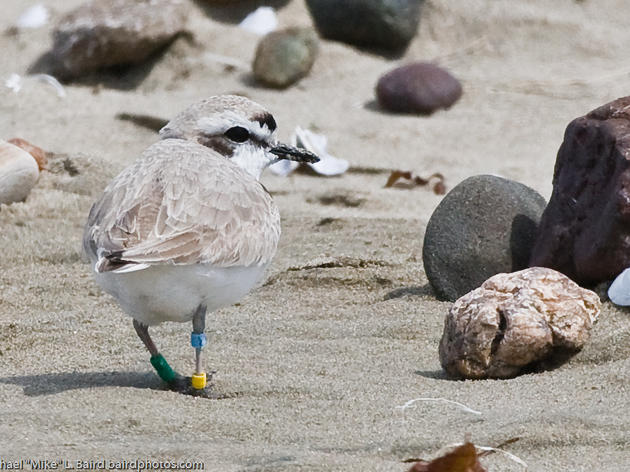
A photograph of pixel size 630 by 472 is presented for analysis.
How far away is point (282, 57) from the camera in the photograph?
928 centimetres

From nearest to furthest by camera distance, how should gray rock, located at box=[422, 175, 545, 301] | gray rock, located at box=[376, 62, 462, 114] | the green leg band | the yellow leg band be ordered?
the yellow leg band < the green leg band < gray rock, located at box=[422, 175, 545, 301] < gray rock, located at box=[376, 62, 462, 114]

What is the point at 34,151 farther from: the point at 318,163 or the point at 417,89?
the point at 417,89

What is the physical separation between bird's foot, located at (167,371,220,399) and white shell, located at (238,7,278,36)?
19.7ft

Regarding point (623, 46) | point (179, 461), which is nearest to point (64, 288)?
point (179, 461)

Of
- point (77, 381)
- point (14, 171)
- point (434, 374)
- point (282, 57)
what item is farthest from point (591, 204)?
point (282, 57)

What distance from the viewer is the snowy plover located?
12.7 feet

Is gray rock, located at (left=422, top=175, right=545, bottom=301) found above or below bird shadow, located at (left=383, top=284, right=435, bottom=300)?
above

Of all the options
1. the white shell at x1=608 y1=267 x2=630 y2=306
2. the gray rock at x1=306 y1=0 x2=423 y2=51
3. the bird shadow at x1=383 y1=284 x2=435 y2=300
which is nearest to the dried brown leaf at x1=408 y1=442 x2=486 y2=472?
the white shell at x1=608 y1=267 x2=630 y2=306

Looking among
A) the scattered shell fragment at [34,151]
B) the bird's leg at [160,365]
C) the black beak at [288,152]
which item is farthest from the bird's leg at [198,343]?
the scattered shell fragment at [34,151]

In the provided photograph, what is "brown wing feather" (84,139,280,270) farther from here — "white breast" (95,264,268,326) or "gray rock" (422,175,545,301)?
"gray rock" (422,175,545,301)

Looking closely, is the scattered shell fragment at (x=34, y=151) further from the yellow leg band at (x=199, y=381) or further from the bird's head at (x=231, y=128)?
the yellow leg band at (x=199, y=381)

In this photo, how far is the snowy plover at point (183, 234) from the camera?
387cm

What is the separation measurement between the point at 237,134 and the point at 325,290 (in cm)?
134

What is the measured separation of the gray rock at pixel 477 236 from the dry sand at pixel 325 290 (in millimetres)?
165
